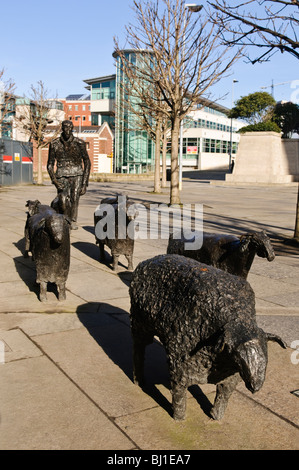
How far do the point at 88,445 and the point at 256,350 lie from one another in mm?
1230

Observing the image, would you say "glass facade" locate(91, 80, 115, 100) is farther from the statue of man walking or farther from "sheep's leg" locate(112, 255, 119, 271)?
"sheep's leg" locate(112, 255, 119, 271)

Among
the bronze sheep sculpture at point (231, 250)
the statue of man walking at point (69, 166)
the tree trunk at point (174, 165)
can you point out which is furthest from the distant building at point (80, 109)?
the bronze sheep sculpture at point (231, 250)

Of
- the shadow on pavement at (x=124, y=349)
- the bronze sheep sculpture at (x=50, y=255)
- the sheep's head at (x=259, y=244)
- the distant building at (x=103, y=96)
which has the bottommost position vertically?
the shadow on pavement at (x=124, y=349)

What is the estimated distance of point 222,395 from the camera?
10.9 ft

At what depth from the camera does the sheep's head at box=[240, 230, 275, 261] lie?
505 centimetres

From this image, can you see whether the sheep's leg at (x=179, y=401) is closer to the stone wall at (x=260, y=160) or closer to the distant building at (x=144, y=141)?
the stone wall at (x=260, y=160)

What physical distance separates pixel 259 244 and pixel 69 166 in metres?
6.40

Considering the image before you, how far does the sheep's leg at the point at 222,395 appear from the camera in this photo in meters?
3.30

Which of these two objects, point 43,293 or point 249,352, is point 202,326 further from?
point 43,293

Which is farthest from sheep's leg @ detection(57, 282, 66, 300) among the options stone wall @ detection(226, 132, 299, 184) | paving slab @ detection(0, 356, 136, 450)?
stone wall @ detection(226, 132, 299, 184)

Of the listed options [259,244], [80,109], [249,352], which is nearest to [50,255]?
[259,244]

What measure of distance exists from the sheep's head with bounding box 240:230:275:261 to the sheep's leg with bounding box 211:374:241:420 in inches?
79.6

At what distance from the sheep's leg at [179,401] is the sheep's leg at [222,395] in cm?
23
